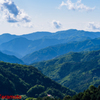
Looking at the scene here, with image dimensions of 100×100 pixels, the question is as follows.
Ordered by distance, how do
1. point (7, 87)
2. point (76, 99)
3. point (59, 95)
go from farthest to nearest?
1. point (59, 95)
2. point (7, 87)
3. point (76, 99)

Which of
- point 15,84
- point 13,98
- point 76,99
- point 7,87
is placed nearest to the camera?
point 76,99

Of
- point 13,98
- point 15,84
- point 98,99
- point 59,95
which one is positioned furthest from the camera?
point 59,95

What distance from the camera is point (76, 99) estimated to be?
81312mm

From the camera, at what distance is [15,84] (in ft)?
583

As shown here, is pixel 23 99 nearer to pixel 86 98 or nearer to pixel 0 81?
pixel 0 81

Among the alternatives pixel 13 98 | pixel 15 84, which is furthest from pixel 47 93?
pixel 13 98

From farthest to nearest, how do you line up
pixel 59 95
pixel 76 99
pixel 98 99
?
pixel 59 95, pixel 76 99, pixel 98 99

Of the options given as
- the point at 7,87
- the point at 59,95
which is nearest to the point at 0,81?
the point at 7,87

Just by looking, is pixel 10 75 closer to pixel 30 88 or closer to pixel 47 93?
pixel 30 88

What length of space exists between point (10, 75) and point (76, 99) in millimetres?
117456

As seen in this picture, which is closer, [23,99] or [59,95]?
[23,99]

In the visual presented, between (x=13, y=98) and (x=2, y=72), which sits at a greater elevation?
(x=2, y=72)

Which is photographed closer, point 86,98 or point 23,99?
point 86,98

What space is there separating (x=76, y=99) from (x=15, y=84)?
106536 mm
